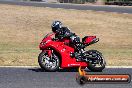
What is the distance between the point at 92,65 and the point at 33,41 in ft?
47.7

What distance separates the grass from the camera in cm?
2062

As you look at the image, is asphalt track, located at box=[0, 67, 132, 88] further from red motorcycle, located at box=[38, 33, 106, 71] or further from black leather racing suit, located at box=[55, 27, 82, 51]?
black leather racing suit, located at box=[55, 27, 82, 51]

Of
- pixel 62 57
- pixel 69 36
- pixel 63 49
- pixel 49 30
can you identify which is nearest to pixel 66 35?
pixel 69 36

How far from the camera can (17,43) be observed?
29.0 m

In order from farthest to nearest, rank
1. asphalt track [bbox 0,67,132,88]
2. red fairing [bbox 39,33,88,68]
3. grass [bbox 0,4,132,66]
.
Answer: grass [bbox 0,4,132,66] < red fairing [bbox 39,33,88,68] < asphalt track [bbox 0,67,132,88]

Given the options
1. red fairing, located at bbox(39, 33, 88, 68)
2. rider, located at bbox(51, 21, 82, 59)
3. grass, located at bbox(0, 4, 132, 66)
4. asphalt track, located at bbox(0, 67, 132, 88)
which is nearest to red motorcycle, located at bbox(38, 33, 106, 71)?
red fairing, located at bbox(39, 33, 88, 68)

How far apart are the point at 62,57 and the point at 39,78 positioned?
1.69 metres

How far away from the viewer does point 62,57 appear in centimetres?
1587

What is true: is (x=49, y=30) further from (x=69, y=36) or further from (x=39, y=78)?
(x=39, y=78)

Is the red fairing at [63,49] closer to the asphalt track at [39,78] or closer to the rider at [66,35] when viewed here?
the rider at [66,35]

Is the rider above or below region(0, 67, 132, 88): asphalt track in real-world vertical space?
above

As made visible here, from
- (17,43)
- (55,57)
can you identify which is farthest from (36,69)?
(17,43)

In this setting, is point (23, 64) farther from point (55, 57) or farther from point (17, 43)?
point (17, 43)

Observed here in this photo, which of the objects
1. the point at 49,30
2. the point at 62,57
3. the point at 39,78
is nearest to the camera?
the point at 39,78
